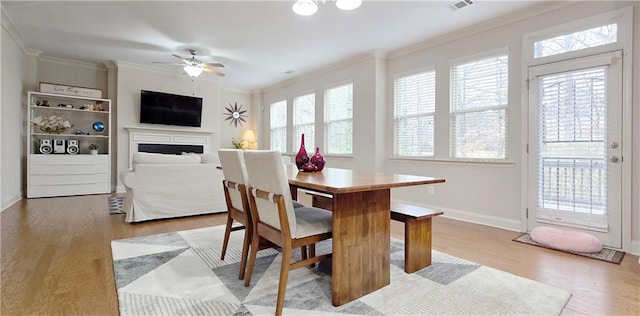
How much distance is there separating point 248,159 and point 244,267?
2.56ft

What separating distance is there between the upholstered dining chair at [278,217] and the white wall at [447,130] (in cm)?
266

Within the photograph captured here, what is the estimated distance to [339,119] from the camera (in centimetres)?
577

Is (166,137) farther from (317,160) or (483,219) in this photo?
(483,219)

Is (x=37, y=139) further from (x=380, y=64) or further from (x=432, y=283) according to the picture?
(x=432, y=283)

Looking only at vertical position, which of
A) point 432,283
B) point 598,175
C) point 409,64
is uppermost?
point 409,64

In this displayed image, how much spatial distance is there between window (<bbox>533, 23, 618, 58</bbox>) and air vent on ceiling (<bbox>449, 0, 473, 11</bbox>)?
85 cm

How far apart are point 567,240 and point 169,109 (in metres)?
6.67

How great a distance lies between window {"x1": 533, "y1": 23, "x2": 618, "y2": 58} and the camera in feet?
9.30

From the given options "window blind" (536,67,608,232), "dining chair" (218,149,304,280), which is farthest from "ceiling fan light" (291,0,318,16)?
"window blind" (536,67,608,232)

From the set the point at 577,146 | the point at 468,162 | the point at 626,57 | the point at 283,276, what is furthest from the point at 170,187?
the point at 626,57

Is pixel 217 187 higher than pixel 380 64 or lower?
lower

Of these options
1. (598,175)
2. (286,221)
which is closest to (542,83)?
(598,175)

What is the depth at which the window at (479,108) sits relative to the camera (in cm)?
362

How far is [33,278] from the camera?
2.01 meters
